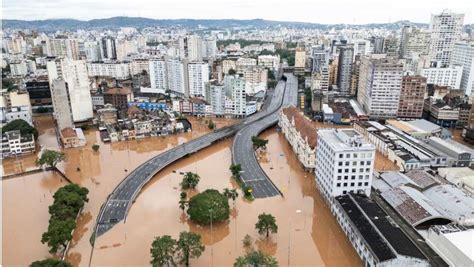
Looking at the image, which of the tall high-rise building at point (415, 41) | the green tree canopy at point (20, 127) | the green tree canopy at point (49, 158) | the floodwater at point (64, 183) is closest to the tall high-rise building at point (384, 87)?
the floodwater at point (64, 183)

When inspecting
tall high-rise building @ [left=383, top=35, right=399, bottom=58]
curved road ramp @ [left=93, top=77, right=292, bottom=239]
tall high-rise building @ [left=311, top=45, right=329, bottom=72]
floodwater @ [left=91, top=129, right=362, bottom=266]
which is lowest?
floodwater @ [left=91, top=129, right=362, bottom=266]

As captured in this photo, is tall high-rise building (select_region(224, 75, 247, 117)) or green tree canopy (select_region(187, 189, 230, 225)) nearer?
green tree canopy (select_region(187, 189, 230, 225))

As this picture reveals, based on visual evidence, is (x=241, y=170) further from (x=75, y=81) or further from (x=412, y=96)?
(x=412, y=96)

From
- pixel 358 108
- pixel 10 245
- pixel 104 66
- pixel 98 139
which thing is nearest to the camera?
pixel 10 245

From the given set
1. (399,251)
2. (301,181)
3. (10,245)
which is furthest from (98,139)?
(399,251)

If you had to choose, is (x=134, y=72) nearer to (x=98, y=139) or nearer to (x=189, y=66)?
(x=189, y=66)

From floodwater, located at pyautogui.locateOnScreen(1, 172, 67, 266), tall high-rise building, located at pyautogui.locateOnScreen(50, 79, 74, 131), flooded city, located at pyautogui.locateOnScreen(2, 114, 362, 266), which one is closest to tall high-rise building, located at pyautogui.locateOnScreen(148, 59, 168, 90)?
tall high-rise building, located at pyautogui.locateOnScreen(50, 79, 74, 131)

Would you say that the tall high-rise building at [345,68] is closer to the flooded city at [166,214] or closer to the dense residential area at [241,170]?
the dense residential area at [241,170]

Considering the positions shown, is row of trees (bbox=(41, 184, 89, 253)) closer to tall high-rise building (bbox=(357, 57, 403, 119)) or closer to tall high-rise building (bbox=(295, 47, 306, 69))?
tall high-rise building (bbox=(357, 57, 403, 119))

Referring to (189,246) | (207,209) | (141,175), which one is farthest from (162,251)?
(141,175)
